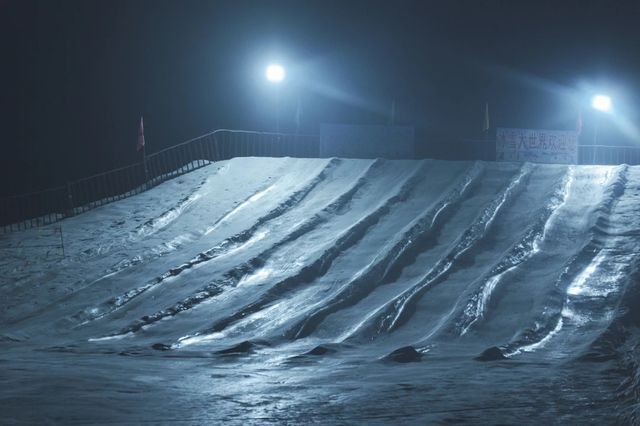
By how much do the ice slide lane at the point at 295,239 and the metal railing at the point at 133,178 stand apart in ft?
18.7

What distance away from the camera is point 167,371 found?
9375 millimetres

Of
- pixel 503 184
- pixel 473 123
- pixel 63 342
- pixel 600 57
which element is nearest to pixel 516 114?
pixel 473 123

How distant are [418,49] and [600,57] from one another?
24.6 feet

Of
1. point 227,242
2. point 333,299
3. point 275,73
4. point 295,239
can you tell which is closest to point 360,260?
point 333,299

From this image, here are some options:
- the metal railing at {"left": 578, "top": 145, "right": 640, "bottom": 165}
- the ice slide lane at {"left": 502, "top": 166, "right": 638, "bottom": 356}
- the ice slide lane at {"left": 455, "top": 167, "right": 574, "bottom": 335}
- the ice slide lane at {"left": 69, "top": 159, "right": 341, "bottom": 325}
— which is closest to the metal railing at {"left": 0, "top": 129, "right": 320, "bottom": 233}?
the ice slide lane at {"left": 69, "top": 159, "right": 341, "bottom": 325}

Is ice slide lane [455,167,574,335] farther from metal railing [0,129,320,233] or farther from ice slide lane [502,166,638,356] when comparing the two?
metal railing [0,129,320,233]

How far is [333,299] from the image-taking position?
13.1 metres

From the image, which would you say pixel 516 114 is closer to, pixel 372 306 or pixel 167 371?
pixel 372 306

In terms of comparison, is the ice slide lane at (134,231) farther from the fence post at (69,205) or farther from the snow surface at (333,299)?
the fence post at (69,205)

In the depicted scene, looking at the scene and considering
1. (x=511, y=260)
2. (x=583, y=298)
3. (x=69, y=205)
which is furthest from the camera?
(x=69, y=205)

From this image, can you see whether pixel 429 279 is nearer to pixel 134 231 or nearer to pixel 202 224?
pixel 202 224

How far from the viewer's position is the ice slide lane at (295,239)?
44.4 ft

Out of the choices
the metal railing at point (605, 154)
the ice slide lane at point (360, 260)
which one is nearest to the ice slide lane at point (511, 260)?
the ice slide lane at point (360, 260)

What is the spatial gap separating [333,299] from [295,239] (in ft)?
11.9
